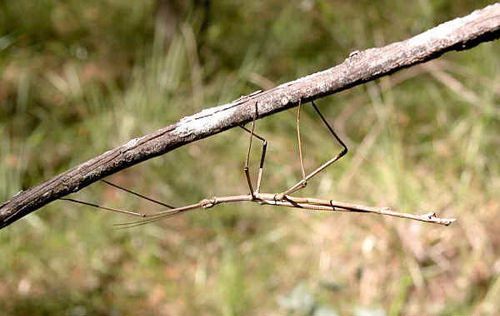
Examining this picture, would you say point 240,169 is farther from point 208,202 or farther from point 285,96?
point 285,96

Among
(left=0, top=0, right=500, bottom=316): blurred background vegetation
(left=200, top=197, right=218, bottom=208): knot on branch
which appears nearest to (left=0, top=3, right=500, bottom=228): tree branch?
(left=200, top=197, right=218, bottom=208): knot on branch

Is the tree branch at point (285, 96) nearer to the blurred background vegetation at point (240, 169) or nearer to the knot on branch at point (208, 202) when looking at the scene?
→ the knot on branch at point (208, 202)

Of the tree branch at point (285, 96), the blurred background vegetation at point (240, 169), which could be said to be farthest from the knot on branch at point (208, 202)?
the blurred background vegetation at point (240, 169)

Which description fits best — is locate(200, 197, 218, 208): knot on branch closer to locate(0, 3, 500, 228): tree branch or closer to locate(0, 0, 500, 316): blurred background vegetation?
locate(0, 3, 500, 228): tree branch

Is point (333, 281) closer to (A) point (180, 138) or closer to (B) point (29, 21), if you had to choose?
(A) point (180, 138)

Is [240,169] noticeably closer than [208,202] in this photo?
No

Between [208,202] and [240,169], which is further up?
[240,169]

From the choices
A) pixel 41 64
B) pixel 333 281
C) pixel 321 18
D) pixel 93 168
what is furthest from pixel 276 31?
pixel 93 168

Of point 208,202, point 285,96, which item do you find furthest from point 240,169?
point 285,96
